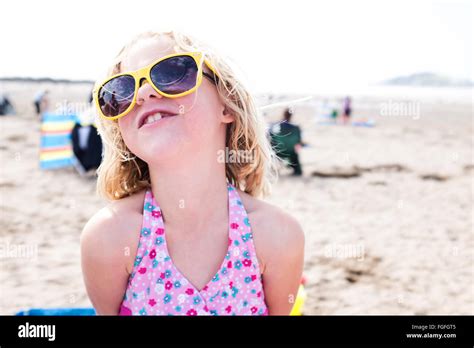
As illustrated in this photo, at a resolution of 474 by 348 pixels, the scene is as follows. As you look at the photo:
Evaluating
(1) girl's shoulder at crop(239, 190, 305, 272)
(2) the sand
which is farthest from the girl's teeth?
(2) the sand

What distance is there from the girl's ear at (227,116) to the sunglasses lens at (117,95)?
0.34 metres

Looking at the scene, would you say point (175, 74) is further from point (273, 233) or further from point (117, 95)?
point (273, 233)

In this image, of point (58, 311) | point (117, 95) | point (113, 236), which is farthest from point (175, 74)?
point (58, 311)

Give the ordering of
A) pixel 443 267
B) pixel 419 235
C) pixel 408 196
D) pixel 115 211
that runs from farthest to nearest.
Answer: pixel 408 196
pixel 419 235
pixel 443 267
pixel 115 211

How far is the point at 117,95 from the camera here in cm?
148

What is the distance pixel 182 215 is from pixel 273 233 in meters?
0.33

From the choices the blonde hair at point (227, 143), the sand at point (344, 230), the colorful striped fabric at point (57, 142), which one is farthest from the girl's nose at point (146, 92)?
the colorful striped fabric at point (57, 142)

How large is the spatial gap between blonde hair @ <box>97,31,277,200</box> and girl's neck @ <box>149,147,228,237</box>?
173 mm

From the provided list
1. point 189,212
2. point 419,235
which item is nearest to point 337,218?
point 419,235

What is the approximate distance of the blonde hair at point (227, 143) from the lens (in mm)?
1572
